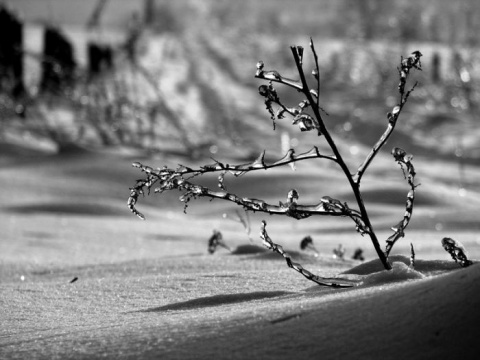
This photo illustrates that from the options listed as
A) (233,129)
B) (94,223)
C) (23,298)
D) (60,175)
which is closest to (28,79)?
(233,129)

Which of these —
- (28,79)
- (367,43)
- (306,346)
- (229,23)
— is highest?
(229,23)

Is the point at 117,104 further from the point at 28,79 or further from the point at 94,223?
the point at 94,223

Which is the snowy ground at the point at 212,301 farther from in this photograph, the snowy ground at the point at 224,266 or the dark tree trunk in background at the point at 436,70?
the dark tree trunk in background at the point at 436,70

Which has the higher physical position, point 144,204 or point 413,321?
point 144,204

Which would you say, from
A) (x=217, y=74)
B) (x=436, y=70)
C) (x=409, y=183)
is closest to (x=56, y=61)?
(x=217, y=74)

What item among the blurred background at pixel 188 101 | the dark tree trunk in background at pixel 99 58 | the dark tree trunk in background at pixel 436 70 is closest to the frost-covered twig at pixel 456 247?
the blurred background at pixel 188 101

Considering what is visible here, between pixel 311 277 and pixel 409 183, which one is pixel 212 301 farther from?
pixel 409 183
